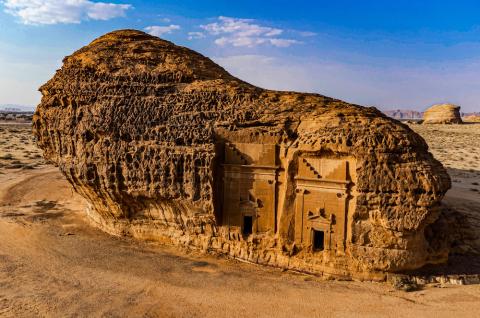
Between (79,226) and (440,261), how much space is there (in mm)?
17538

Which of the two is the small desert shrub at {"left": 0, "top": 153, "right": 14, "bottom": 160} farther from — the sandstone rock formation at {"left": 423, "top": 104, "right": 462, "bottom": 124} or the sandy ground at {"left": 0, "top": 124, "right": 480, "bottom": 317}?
the sandstone rock formation at {"left": 423, "top": 104, "right": 462, "bottom": 124}

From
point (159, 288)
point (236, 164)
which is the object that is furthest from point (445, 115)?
point (159, 288)

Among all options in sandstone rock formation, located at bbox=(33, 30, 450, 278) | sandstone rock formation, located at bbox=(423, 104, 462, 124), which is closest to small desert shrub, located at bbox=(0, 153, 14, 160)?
sandstone rock formation, located at bbox=(33, 30, 450, 278)

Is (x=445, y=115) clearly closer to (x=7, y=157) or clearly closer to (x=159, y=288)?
(x=7, y=157)

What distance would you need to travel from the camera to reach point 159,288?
45.8ft

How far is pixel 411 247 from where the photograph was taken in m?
13.6

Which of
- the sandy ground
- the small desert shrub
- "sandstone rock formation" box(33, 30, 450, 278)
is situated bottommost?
the sandy ground

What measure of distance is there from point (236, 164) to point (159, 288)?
5634mm

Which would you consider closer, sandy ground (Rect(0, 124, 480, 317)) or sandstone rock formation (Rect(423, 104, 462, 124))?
sandy ground (Rect(0, 124, 480, 317))

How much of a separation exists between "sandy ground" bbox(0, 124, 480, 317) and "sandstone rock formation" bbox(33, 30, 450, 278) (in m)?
0.95

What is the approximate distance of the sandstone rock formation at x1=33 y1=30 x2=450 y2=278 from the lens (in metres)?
13.6

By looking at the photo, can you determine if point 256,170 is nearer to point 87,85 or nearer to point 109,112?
point 109,112

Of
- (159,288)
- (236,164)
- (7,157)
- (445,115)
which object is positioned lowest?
(159,288)

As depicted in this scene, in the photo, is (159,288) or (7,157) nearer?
(159,288)
